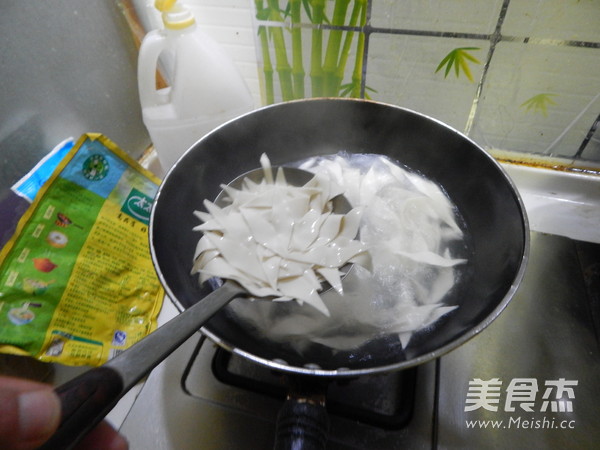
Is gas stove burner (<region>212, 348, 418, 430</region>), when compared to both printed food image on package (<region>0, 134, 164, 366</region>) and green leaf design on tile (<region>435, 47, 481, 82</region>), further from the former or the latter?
green leaf design on tile (<region>435, 47, 481, 82</region>)

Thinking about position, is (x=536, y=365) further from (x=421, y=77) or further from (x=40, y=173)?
(x=40, y=173)

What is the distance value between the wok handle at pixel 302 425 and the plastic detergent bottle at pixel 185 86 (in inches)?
18.8

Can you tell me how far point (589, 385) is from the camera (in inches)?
18.4

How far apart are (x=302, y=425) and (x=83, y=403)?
0.67 ft

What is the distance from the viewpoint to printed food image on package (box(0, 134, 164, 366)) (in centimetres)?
43

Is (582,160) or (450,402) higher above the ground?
(582,160)

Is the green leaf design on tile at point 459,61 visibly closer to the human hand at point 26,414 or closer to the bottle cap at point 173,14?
the bottle cap at point 173,14

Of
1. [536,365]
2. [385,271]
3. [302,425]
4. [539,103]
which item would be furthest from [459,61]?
[302,425]

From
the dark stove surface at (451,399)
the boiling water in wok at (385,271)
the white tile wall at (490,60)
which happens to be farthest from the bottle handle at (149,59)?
the dark stove surface at (451,399)

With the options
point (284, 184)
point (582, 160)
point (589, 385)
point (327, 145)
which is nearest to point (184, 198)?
point (284, 184)

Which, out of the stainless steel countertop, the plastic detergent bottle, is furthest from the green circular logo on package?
the stainless steel countertop

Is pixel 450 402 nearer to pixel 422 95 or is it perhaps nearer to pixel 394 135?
pixel 394 135

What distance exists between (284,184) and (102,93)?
1.18 ft

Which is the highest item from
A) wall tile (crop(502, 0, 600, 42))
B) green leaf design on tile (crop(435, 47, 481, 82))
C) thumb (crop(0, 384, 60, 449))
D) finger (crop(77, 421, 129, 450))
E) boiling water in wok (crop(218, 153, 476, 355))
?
wall tile (crop(502, 0, 600, 42))
